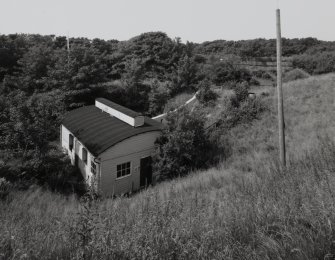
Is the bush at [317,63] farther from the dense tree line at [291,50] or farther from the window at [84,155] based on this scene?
the window at [84,155]

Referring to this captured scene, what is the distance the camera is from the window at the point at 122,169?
1475cm

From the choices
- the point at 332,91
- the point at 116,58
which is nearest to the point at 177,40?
the point at 116,58

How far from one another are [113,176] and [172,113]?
16.8 feet

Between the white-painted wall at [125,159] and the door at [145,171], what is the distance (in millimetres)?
229

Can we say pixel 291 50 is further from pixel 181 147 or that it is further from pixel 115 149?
pixel 115 149

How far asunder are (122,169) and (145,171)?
164 cm

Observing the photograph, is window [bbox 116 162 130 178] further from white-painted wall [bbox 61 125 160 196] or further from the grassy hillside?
the grassy hillside

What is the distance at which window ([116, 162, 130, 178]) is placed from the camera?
14750 millimetres

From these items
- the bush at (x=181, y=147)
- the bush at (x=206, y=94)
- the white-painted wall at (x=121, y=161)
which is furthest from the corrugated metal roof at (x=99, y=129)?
the bush at (x=206, y=94)

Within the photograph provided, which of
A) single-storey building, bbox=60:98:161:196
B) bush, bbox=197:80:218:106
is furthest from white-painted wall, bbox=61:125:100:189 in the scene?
bush, bbox=197:80:218:106

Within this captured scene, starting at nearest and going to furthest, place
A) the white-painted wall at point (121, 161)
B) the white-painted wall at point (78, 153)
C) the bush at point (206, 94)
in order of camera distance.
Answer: the white-painted wall at point (121, 161)
the white-painted wall at point (78, 153)
the bush at point (206, 94)

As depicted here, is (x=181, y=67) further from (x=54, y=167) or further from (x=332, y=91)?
(x=54, y=167)

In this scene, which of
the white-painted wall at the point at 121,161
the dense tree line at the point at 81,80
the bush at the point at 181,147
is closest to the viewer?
the dense tree line at the point at 81,80

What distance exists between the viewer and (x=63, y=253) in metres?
2.40
